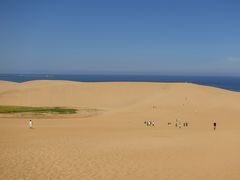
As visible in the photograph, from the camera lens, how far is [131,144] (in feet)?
72.7

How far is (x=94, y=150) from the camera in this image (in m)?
20.2

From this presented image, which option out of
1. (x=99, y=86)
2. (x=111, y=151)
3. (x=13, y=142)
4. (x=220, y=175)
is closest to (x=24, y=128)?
(x=13, y=142)

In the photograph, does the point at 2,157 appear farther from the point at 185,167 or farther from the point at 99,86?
the point at 99,86

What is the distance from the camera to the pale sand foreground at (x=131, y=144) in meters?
15.8

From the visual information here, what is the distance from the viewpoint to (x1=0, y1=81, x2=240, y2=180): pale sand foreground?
52.0 ft

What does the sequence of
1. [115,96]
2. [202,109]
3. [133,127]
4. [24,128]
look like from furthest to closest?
[115,96] → [202,109] → [133,127] → [24,128]

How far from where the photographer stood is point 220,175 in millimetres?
15672

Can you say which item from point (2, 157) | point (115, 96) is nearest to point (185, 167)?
point (2, 157)

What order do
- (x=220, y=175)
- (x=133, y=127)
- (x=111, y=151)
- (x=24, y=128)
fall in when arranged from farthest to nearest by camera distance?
(x=133, y=127)
(x=24, y=128)
(x=111, y=151)
(x=220, y=175)

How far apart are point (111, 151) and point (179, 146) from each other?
4.56m

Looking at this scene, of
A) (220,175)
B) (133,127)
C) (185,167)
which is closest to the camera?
(220,175)

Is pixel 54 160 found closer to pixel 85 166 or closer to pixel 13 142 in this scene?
pixel 85 166

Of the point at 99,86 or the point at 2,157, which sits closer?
the point at 2,157

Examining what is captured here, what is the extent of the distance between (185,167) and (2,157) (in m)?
9.16
